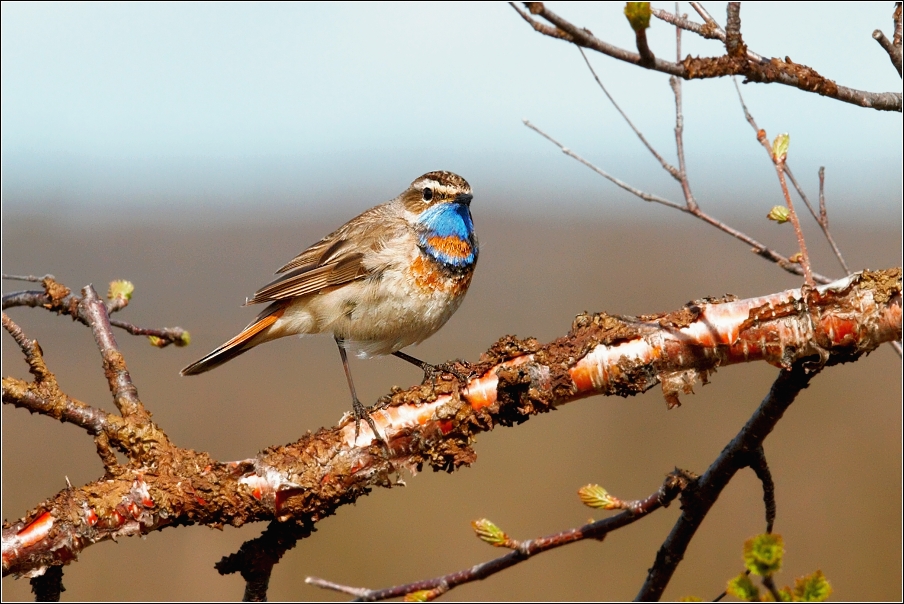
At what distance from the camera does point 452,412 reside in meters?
3.93

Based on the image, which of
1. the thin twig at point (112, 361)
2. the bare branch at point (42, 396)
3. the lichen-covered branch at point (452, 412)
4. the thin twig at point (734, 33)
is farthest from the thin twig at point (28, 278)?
the thin twig at point (734, 33)

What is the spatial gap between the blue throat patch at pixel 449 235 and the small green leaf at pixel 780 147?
2.68 meters

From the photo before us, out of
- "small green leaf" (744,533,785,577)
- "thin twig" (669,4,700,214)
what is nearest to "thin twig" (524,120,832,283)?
"thin twig" (669,4,700,214)

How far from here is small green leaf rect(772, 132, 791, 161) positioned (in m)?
3.48

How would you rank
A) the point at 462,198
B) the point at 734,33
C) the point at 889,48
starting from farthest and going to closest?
the point at 462,198 → the point at 889,48 → the point at 734,33

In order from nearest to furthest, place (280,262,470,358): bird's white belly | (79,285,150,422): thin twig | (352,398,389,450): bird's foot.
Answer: (352,398,389,450): bird's foot, (79,285,150,422): thin twig, (280,262,470,358): bird's white belly

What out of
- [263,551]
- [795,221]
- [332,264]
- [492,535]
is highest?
[332,264]

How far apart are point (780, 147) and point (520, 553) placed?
2.00m

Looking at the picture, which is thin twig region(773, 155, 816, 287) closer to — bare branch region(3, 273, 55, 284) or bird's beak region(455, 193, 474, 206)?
bird's beak region(455, 193, 474, 206)

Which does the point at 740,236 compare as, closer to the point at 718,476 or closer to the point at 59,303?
the point at 718,476

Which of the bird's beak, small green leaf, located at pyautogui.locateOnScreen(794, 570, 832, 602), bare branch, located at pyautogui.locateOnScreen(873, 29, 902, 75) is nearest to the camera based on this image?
small green leaf, located at pyautogui.locateOnScreen(794, 570, 832, 602)

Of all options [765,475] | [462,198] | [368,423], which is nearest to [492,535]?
[368,423]

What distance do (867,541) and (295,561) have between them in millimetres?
10251

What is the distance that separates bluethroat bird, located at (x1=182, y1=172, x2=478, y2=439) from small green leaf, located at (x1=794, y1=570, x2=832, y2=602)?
3376mm
